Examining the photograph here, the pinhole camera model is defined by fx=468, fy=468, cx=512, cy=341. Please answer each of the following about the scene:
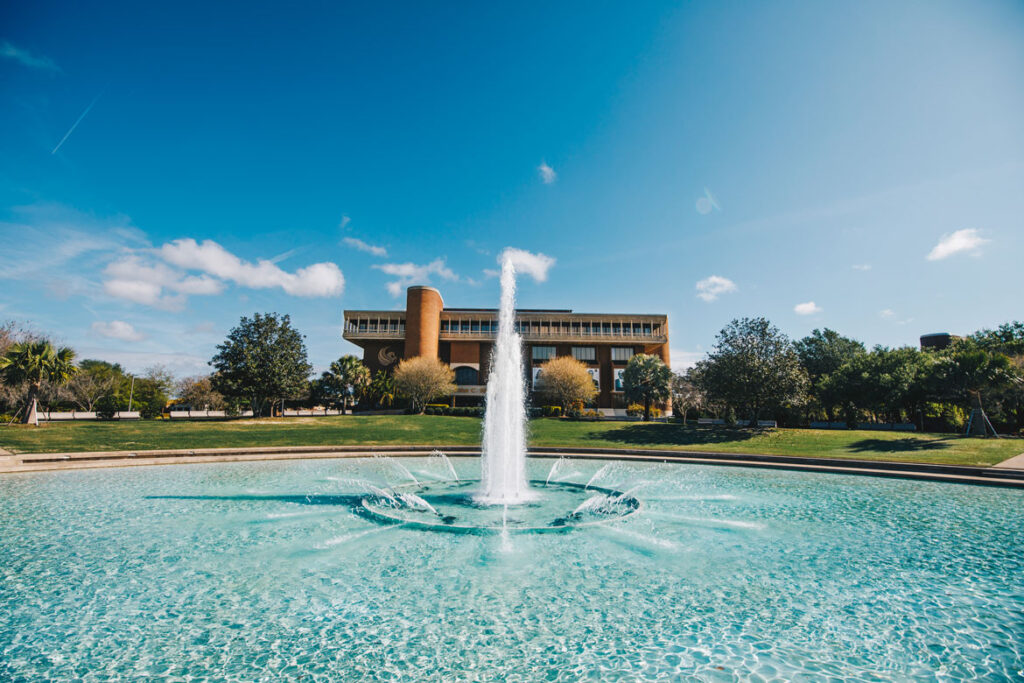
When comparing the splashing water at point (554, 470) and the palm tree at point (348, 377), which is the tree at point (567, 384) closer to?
the palm tree at point (348, 377)

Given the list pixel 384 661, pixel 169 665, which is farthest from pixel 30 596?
pixel 384 661

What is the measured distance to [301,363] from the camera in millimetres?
40125

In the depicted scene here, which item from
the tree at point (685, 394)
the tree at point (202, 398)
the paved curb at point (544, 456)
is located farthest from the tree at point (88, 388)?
the tree at point (685, 394)

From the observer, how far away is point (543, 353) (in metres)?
61.0

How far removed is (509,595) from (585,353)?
2224 inches

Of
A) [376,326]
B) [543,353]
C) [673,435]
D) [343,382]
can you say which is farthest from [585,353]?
[673,435]

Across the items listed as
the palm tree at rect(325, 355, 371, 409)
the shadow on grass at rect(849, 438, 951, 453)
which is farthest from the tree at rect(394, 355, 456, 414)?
the shadow on grass at rect(849, 438, 951, 453)

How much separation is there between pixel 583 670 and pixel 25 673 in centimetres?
464

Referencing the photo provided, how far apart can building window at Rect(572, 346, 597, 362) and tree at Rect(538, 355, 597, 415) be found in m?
11.8

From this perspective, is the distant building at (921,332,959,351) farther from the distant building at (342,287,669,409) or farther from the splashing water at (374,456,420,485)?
the splashing water at (374,456,420,485)

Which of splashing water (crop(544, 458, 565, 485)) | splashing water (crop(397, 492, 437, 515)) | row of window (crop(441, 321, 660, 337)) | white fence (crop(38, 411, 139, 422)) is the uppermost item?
row of window (crop(441, 321, 660, 337))

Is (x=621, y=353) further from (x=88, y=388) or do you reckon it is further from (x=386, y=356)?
(x=88, y=388)

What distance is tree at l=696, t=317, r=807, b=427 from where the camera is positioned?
26703 millimetres

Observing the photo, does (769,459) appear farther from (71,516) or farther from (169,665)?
(71,516)
